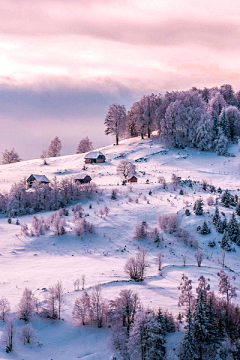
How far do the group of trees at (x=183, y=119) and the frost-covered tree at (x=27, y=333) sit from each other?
60.9 meters

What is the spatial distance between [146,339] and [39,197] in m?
32.8

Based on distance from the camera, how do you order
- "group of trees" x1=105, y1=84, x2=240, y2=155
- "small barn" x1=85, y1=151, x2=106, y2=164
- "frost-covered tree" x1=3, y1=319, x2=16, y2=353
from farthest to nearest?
"group of trees" x1=105, y1=84, x2=240, y2=155 < "small barn" x1=85, y1=151, x2=106, y2=164 < "frost-covered tree" x1=3, y1=319, x2=16, y2=353

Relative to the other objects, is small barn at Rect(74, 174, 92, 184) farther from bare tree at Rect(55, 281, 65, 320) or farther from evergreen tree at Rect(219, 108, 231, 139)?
evergreen tree at Rect(219, 108, 231, 139)

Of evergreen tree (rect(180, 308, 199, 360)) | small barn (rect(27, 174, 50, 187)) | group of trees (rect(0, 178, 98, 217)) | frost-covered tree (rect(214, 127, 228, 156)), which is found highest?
frost-covered tree (rect(214, 127, 228, 156))

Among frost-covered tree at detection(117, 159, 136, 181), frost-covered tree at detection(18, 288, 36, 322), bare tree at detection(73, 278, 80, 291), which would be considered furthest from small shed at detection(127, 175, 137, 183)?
frost-covered tree at detection(18, 288, 36, 322)

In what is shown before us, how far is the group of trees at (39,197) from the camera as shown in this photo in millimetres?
45156

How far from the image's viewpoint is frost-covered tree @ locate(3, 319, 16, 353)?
60.0 ft

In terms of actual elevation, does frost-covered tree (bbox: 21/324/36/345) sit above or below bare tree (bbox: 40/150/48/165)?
below

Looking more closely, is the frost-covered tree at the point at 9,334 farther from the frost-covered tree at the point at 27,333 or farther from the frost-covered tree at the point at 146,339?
the frost-covered tree at the point at 146,339

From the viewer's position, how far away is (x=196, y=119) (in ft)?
247

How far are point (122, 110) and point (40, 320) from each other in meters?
68.2

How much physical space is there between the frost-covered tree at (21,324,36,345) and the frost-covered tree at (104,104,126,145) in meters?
66.8

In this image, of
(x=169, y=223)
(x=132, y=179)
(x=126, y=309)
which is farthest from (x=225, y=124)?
(x=126, y=309)

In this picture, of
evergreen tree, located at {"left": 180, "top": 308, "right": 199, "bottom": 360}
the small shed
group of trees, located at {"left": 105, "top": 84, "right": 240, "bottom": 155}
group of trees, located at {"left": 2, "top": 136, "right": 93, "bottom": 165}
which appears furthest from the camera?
group of trees, located at {"left": 2, "top": 136, "right": 93, "bottom": 165}
